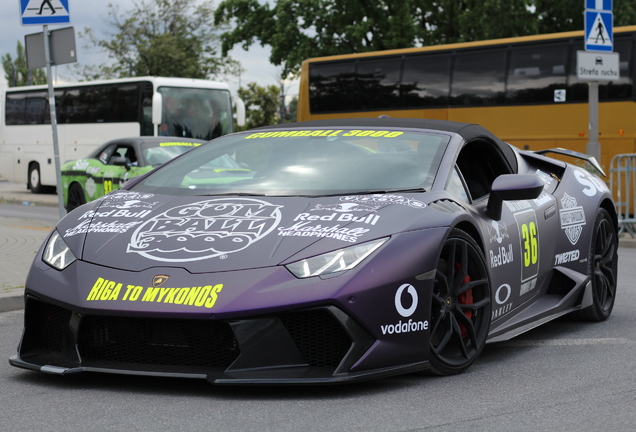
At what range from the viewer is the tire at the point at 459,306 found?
14.4ft

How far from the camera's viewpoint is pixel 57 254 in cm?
444

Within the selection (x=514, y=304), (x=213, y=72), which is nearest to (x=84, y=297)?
(x=514, y=304)

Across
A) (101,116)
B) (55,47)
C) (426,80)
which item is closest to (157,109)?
(101,116)

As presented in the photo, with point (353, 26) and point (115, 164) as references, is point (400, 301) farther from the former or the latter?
point (353, 26)

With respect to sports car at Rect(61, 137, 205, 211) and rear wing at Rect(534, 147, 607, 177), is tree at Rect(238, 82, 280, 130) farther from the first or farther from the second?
rear wing at Rect(534, 147, 607, 177)

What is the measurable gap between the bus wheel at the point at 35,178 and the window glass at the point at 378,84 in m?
12.7

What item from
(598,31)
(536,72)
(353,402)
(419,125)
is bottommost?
(353,402)

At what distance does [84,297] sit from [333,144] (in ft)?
5.65

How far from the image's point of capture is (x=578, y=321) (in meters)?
6.40

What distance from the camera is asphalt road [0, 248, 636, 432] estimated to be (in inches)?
141

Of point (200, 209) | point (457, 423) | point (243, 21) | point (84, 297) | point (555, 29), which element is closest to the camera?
point (457, 423)

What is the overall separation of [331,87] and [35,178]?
12.2m

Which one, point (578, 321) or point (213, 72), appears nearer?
point (578, 321)

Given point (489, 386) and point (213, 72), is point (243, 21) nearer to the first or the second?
point (213, 72)
